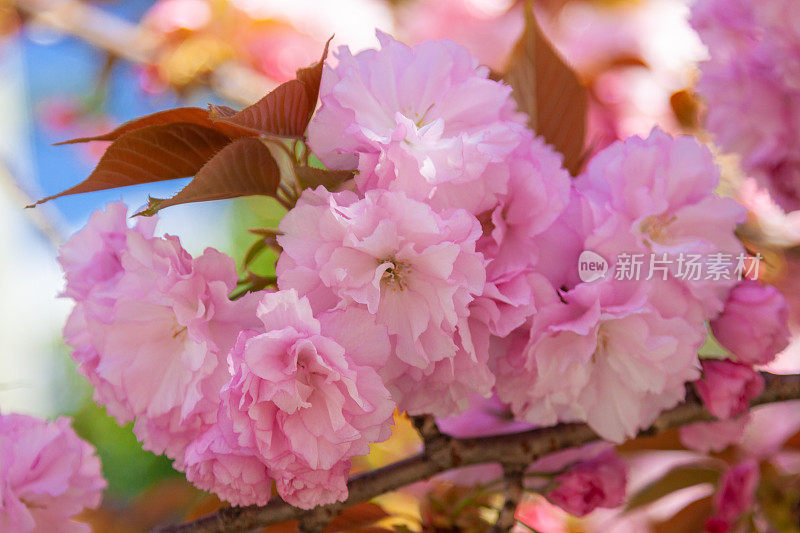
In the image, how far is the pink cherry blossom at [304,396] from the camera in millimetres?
322

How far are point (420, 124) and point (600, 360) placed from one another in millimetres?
174

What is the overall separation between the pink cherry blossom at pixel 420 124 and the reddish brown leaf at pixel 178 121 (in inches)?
1.8

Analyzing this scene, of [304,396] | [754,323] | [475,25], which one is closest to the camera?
Result: [304,396]

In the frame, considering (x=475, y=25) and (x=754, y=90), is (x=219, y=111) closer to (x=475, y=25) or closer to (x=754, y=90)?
(x=754, y=90)

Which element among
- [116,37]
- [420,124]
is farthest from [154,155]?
[116,37]

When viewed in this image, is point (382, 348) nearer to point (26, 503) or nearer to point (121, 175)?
point (121, 175)

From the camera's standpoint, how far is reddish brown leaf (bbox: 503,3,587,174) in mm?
523

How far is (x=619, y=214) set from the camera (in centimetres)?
39

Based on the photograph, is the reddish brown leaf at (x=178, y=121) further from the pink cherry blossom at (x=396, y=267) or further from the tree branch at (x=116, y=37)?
the tree branch at (x=116, y=37)

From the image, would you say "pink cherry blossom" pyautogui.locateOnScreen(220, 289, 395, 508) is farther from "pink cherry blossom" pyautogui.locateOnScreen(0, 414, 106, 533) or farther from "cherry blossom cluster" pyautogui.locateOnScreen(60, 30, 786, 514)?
"pink cherry blossom" pyautogui.locateOnScreen(0, 414, 106, 533)

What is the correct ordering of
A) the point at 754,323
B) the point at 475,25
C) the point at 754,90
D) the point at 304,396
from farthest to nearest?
the point at 475,25 → the point at 754,90 → the point at 754,323 → the point at 304,396

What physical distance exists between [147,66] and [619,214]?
121 cm

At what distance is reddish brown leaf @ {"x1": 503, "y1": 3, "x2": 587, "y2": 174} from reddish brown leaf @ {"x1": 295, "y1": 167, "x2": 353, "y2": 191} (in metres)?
0.20

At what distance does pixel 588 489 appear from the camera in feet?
1.63
